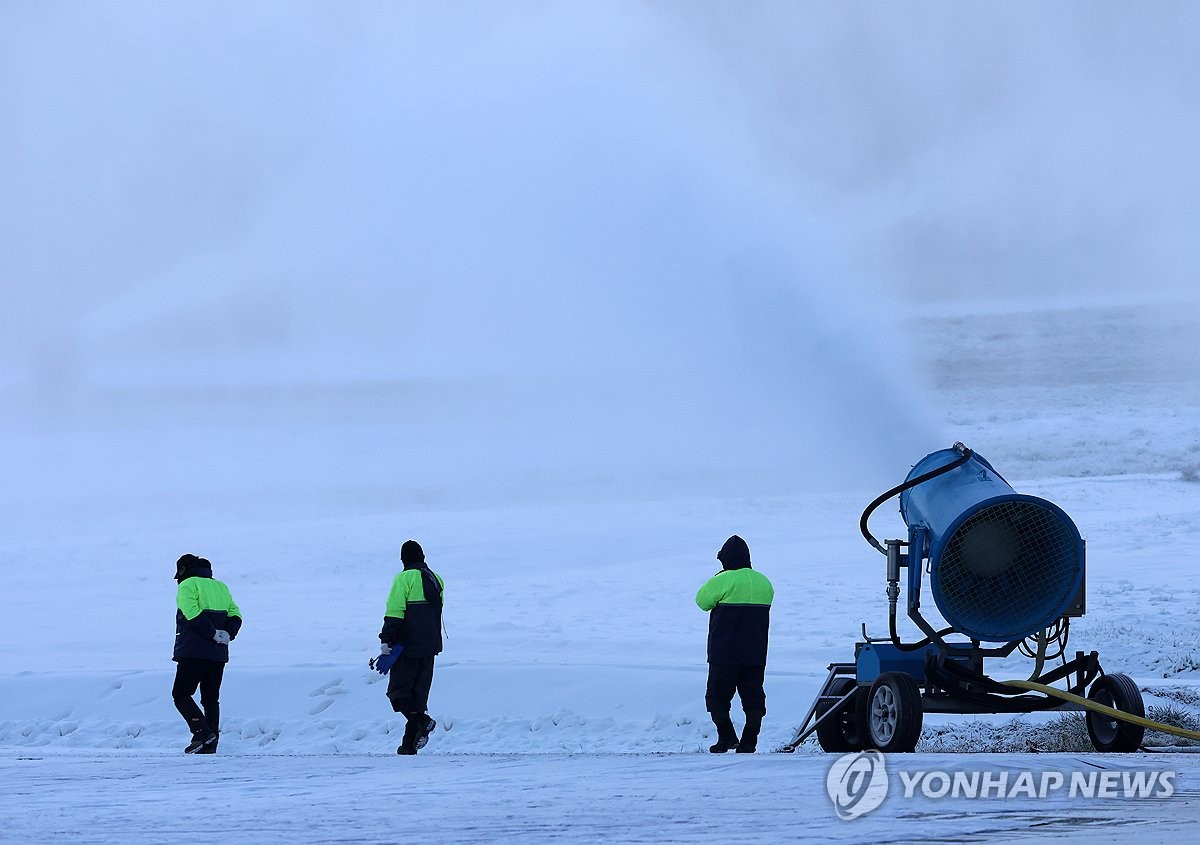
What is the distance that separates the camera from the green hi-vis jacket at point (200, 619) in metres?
9.93

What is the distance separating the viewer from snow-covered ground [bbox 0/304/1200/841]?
6.27m

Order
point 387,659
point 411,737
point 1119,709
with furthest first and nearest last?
point 411,737, point 387,659, point 1119,709

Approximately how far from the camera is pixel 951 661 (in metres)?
8.34

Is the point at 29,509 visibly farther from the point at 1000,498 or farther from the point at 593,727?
the point at 1000,498

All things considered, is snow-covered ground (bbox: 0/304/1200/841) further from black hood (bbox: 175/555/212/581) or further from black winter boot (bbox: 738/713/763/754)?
black hood (bbox: 175/555/212/581)

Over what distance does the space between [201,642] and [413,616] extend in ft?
4.96

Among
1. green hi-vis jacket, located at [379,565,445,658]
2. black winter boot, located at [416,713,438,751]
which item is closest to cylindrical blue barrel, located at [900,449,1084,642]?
green hi-vis jacket, located at [379,565,445,658]

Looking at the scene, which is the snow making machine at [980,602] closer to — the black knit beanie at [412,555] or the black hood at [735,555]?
the black hood at [735,555]

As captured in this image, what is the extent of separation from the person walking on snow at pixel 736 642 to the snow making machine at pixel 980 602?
90 cm

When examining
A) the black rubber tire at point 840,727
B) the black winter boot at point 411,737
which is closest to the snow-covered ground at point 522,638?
the black winter boot at point 411,737

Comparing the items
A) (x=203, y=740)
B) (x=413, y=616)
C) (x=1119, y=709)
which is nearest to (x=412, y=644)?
(x=413, y=616)

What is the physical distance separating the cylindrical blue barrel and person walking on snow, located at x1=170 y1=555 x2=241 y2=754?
4679 millimetres

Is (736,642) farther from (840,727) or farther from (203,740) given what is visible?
(203,740)

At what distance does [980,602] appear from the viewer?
27.9 ft
